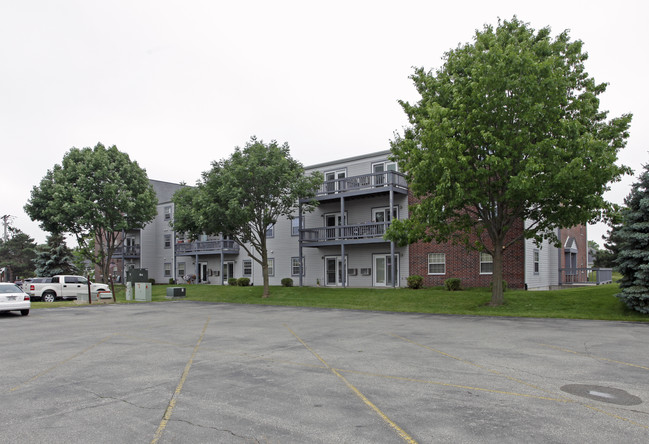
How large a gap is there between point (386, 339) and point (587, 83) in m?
13.8

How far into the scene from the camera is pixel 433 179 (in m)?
17.6

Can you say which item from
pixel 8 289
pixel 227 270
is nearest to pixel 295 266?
pixel 227 270

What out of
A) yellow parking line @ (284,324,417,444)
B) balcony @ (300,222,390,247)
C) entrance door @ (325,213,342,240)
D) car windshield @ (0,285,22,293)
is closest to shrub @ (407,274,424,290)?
balcony @ (300,222,390,247)

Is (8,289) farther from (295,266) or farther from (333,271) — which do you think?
(333,271)

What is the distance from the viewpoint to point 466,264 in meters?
27.0

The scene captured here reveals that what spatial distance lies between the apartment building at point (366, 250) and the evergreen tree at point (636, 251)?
655cm

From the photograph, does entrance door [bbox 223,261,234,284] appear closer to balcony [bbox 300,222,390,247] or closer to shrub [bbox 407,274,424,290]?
balcony [bbox 300,222,390,247]

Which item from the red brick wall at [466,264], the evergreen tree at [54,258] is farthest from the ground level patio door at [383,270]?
the evergreen tree at [54,258]

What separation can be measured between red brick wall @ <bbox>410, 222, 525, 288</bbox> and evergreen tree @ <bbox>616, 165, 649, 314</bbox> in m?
7.60

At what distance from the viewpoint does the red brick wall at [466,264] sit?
25.2 metres

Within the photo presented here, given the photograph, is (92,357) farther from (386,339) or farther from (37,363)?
(386,339)

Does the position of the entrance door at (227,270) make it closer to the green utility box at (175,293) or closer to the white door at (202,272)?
the white door at (202,272)

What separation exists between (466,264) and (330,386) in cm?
2153

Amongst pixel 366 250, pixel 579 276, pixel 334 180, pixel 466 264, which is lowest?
pixel 579 276
